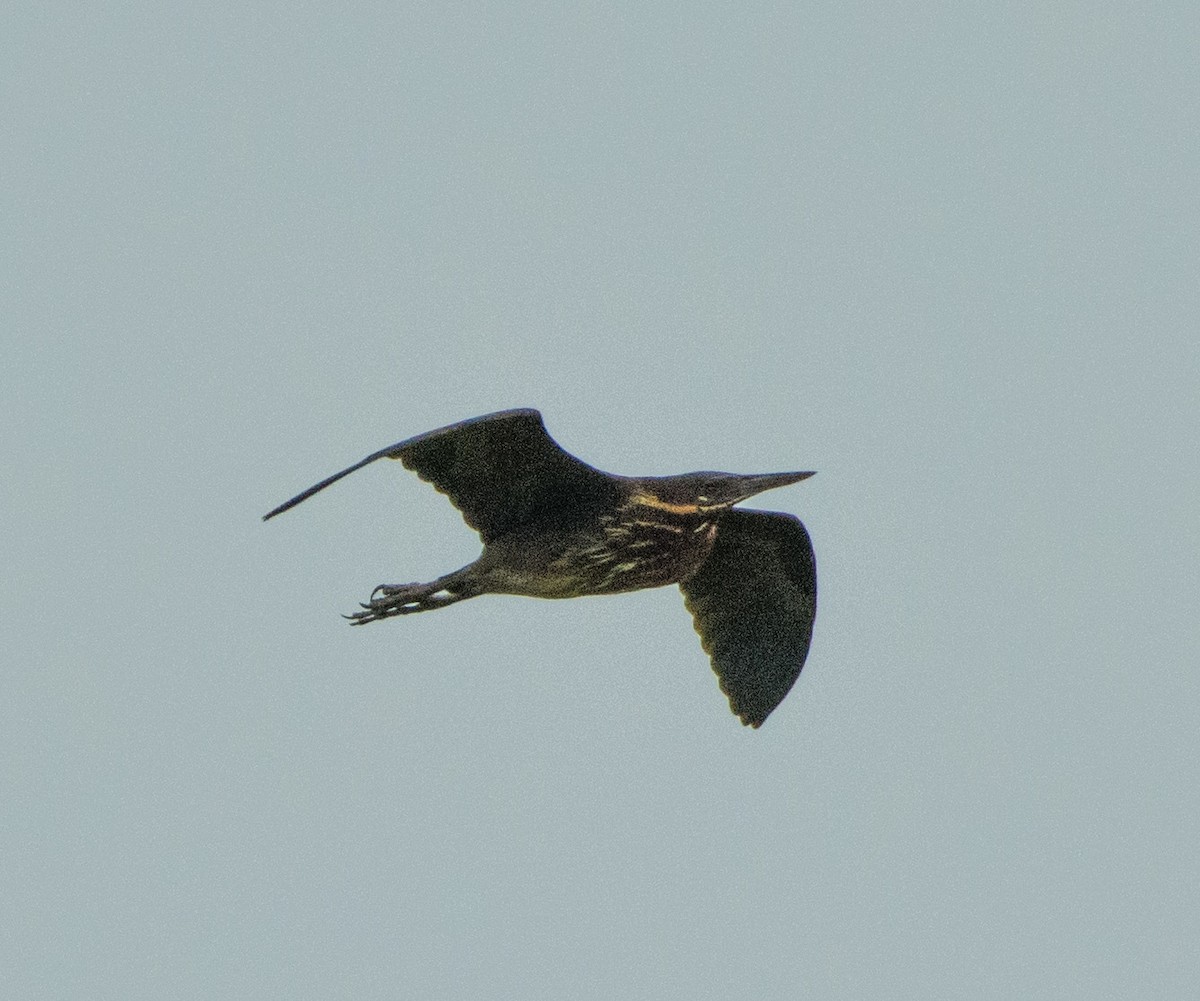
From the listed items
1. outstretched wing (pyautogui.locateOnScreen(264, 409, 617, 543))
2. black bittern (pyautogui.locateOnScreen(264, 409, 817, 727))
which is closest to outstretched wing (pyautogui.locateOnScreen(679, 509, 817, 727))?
black bittern (pyautogui.locateOnScreen(264, 409, 817, 727))

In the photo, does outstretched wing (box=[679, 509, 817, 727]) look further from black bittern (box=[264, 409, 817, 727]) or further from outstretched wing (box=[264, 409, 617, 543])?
outstretched wing (box=[264, 409, 617, 543])

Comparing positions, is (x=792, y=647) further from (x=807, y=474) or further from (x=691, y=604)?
(x=807, y=474)

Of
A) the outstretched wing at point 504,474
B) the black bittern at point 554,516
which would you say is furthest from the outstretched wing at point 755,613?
the outstretched wing at point 504,474

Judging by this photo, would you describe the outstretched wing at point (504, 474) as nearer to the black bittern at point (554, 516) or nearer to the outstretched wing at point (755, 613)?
the black bittern at point (554, 516)

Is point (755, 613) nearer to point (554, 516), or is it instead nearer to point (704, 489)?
point (704, 489)

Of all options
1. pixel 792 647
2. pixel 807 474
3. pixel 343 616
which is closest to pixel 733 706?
pixel 792 647

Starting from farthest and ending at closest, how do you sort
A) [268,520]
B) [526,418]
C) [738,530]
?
[738,530] < [526,418] < [268,520]

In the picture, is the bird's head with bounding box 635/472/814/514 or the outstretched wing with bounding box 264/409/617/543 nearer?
the outstretched wing with bounding box 264/409/617/543
